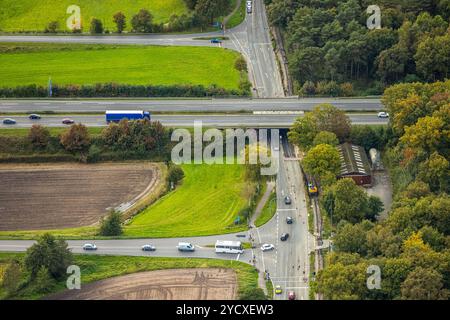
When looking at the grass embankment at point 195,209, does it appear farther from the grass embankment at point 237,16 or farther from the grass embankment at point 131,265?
the grass embankment at point 237,16

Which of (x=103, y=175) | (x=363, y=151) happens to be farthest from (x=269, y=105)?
(x=103, y=175)

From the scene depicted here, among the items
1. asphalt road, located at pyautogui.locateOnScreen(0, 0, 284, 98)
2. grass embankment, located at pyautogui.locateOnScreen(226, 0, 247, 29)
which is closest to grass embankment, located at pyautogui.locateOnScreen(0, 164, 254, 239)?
asphalt road, located at pyautogui.locateOnScreen(0, 0, 284, 98)

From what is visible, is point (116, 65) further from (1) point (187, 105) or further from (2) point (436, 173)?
(2) point (436, 173)

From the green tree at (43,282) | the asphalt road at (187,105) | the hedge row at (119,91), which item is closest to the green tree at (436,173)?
the asphalt road at (187,105)

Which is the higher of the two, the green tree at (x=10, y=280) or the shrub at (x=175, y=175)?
the shrub at (x=175, y=175)

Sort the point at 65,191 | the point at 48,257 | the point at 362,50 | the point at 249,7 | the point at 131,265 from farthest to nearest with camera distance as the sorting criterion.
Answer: the point at 249,7, the point at 362,50, the point at 65,191, the point at 131,265, the point at 48,257

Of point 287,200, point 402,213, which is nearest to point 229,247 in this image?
point 287,200
